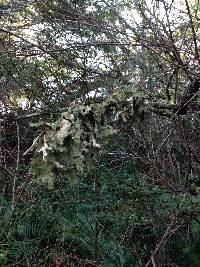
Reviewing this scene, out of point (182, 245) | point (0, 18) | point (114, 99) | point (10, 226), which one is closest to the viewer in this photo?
point (114, 99)

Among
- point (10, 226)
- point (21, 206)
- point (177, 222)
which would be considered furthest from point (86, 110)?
point (21, 206)

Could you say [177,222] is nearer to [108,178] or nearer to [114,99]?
[108,178]

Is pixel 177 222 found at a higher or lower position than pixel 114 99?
lower

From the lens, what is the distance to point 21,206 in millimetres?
5230

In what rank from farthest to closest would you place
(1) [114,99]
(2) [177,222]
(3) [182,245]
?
(3) [182,245] → (2) [177,222] → (1) [114,99]

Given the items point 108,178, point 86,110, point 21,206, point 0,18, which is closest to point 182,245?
point 108,178

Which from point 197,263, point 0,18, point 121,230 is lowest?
point 197,263

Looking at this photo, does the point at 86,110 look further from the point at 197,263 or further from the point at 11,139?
the point at 11,139

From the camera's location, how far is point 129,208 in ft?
17.7

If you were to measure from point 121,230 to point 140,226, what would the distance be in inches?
10.7

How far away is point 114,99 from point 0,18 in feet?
15.2

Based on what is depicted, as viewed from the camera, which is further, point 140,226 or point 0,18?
point 0,18

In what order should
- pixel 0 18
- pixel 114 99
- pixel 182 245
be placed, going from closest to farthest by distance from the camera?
pixel 114 99, pixel 182 245, pixel 0 18

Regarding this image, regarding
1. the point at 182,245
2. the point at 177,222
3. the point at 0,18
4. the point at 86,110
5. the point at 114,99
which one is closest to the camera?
the point at 86,110
